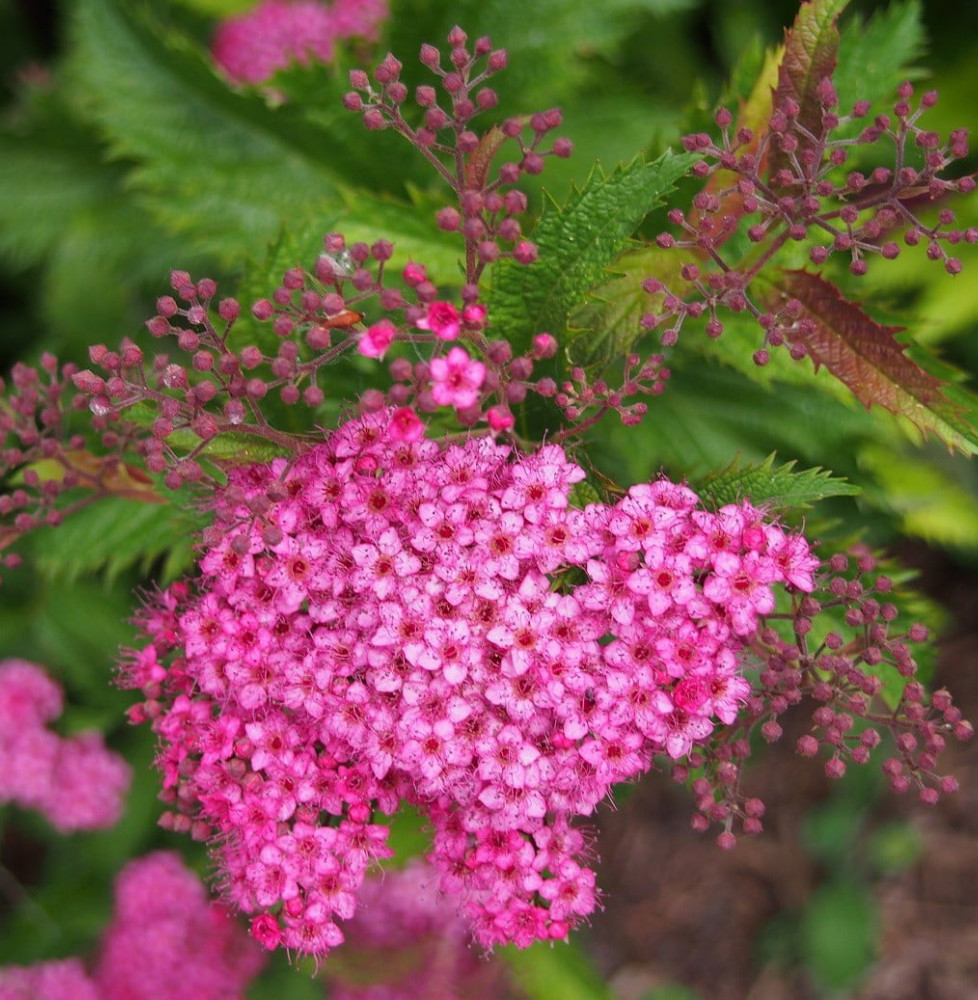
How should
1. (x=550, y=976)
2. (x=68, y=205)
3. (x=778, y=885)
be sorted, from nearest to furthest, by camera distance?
1. (x=550, y=976)
2. (x=68, y=205)
3. (x=778, y=885)

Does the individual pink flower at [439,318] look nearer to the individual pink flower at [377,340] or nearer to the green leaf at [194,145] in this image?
the individual pink flower at [377,340]

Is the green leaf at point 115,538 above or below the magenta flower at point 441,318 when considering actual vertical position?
below

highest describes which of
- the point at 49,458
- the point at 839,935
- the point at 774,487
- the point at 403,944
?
the point at 774,487

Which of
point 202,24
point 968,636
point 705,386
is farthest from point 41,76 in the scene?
point 968,636

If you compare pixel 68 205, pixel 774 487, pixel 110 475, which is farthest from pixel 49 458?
pixel 68 205

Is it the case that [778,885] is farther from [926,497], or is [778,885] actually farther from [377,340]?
[377,340]

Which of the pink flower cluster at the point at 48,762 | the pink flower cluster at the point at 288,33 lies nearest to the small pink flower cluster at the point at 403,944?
the pink flower cluster at the point at 48,762
